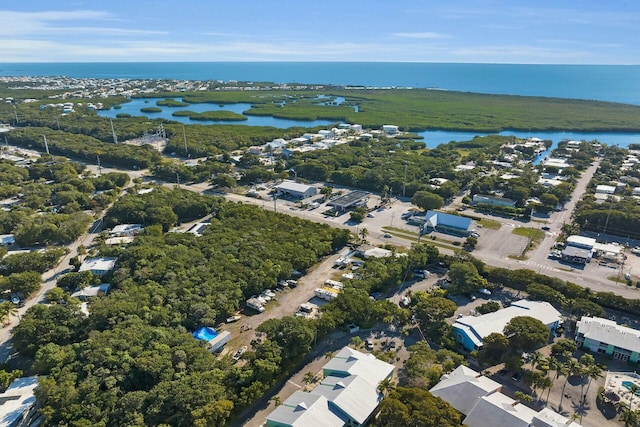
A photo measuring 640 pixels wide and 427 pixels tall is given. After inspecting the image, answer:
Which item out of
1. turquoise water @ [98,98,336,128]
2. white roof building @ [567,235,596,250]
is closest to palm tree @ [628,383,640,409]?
white roof building @ [567,235,596,250]

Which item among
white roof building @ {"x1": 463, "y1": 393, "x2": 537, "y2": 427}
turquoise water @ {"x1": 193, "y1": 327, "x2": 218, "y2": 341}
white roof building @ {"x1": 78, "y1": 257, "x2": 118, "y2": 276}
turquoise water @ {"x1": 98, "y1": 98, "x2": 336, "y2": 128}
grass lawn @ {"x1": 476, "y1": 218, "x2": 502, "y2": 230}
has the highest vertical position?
turquoise water @ {"x1": 98, "y1": 98, "x2": 336, "y2": 128}

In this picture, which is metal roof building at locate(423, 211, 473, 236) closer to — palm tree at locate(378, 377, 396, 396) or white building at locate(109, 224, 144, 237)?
palm tree at locate(378, 377, 396, 396)

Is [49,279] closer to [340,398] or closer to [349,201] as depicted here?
[340,398]

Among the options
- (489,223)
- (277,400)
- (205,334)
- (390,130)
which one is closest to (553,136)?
(390,130)

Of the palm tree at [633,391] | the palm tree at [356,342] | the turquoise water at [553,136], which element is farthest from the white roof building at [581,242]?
the turquoise water at [553,136]

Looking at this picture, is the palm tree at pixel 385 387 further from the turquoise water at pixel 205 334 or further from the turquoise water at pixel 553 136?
the turquoise water at pixel 553 136
